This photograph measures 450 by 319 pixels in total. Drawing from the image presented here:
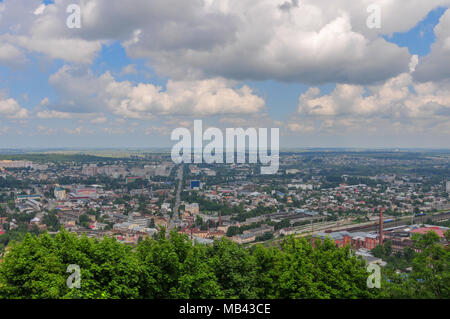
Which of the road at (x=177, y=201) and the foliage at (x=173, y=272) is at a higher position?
the foliage at (x=173, y=272)

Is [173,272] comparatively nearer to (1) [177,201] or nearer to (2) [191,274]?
(2) [191,274]

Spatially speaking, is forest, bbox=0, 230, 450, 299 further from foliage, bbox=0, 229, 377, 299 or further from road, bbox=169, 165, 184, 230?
road, bbox=169, 165, 184, 230

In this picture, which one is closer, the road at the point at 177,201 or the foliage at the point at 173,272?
the foliage at the point at 173,272

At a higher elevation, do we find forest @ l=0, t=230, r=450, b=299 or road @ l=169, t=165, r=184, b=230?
forest @ l=0, t=230, r=450, b=299

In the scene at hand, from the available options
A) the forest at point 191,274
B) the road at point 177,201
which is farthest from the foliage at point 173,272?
the road at point 177,201

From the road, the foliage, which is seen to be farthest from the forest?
the road

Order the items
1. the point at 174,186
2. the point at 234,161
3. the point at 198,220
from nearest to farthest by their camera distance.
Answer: the point at 198,220, the point at 174,186, the point at 234,161

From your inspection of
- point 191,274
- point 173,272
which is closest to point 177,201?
point 173,272

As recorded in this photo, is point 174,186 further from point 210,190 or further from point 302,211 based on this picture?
point 302,211

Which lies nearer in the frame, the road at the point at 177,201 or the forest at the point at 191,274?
the forest at the point at 191,274

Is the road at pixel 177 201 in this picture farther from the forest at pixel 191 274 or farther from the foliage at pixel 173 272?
the forest at pixel 191 274
